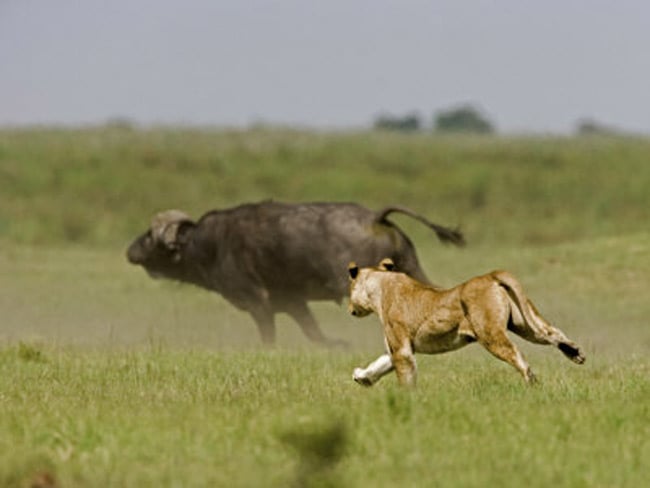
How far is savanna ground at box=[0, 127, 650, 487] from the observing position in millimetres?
8281

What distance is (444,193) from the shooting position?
43844mm

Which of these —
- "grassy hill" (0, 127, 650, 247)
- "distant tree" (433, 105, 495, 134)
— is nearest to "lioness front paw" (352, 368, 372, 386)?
"grassy hill" (0, 127, 650, 247)

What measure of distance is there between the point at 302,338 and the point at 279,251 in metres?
2.82

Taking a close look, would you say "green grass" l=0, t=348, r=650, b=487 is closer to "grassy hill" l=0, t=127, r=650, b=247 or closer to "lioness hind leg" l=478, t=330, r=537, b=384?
"lioness hind leg" l=478, t=330, r=537, b=384

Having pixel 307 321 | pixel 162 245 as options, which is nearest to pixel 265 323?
pixel 307 321

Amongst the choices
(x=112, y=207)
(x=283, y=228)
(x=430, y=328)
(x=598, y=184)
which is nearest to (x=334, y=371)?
(x=430, y=328)

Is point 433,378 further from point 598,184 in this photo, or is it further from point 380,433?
point 598,184

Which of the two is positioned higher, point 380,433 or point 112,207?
point 380,433

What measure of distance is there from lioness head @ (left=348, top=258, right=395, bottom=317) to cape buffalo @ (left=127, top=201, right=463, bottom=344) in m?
7.17

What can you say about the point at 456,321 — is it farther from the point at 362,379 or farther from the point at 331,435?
the point at 331,435

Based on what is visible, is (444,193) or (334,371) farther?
(444,193)

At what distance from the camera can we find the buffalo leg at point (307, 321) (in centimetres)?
2078

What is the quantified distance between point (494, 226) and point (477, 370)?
25660 millimetres

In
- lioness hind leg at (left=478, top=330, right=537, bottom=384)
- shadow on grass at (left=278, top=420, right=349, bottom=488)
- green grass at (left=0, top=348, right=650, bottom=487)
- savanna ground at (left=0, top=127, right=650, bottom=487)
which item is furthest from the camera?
lioness hind leg at (left=478, top=330, right=537, bottom=384)
